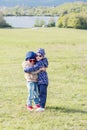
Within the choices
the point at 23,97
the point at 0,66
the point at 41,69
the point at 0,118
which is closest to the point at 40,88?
the point at 41,69

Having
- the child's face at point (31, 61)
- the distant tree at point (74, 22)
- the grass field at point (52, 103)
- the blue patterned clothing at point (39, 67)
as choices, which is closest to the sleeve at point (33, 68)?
the blue patterned clothing at point (39, 67)

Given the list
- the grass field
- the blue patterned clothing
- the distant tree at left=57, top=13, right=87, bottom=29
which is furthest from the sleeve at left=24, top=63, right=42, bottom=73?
the distant tree at left=57, top=13, right=87, bottom=29

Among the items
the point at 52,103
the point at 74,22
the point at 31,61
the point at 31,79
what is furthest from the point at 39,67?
the point at 74,22

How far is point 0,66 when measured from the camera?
18.8m

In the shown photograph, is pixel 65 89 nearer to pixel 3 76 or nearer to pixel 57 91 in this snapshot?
pixel 57 91

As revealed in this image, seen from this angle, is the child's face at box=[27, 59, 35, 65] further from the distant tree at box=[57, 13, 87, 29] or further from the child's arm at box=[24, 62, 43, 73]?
the distant tree at box=[57, 13, 87, 29]

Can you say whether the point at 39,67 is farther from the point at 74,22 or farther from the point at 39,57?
the point at 74,22

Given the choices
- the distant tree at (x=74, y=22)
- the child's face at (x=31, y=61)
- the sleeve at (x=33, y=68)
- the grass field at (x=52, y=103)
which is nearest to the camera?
the grass field at (x=52, y=103)

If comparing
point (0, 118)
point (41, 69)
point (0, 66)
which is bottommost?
point (0, 66)

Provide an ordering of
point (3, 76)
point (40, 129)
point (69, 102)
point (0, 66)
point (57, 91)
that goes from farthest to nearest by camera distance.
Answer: point (0, 66)
point (3, 76)
point (57, 91)
point (69, 102)
point (40, 129)

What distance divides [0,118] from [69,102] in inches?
83.5

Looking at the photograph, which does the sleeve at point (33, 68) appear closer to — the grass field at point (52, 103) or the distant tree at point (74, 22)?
the grass field at point (52, 103)

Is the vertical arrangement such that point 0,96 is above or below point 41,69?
below

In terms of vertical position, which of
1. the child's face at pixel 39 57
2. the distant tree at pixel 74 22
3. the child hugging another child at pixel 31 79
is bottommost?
the distant tree at pixel 74 22
